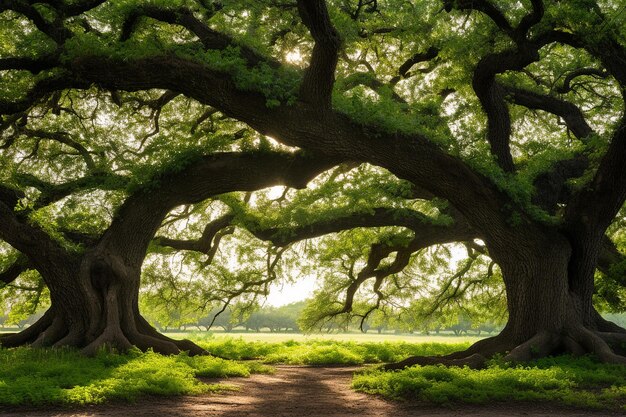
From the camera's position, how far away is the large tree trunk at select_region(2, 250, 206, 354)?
13586 millimetres

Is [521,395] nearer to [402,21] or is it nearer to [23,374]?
[23,374]

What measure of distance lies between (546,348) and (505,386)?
4359mm

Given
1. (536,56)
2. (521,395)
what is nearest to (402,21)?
(536,56)

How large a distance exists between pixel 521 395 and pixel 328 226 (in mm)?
9994

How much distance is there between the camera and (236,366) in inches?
512

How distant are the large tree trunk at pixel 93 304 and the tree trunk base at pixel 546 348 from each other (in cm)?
620

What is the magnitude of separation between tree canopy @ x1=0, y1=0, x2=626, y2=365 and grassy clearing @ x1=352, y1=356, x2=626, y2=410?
7.62 feet

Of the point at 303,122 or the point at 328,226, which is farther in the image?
the point at 328,226

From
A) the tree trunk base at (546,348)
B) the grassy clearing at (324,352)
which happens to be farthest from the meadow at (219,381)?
the grassy clearing at (324,352)

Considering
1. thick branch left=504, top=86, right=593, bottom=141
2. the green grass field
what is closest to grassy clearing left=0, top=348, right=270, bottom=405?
thick branch left=504, top=86, right=593, bottom=141

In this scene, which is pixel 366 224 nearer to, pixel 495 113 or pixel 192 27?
pixel 495 113

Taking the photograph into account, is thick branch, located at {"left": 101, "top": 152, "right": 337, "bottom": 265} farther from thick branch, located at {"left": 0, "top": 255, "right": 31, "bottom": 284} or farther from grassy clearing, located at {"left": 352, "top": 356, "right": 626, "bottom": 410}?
grassy clearing, located at {"left": 352, "top": 356, "right": 626, "bottom": 410}

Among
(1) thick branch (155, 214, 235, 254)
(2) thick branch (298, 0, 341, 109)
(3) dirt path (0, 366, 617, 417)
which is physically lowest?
(3) dirt path (0, 366, 617, 417)

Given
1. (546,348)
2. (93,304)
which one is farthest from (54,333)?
(546,348)
